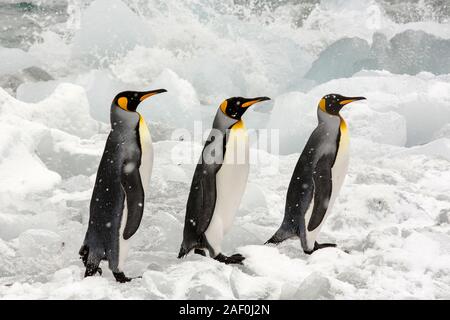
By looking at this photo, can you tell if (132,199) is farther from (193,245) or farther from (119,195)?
(193,245)

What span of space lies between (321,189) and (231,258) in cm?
46

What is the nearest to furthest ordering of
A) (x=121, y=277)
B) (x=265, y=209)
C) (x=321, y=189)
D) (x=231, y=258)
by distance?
(x=121, y=277)
(x=231, y=258)
(x=321, y=189)
(x=265, y=209)

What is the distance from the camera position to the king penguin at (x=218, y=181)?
2307mm

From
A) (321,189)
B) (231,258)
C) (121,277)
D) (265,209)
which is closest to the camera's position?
(121,277)

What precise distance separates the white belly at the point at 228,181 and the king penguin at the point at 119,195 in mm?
343

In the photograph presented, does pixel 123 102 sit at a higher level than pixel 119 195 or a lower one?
higher

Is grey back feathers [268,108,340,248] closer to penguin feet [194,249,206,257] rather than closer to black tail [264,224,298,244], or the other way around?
black tail [264,224,298,244]

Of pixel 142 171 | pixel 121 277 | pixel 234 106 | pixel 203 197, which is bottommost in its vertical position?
pixel 121 277

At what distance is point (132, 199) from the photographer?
2.07 m

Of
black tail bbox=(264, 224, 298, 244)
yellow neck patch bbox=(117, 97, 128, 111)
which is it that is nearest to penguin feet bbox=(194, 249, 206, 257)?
black tail bbox=(264, 224, 298, 244)

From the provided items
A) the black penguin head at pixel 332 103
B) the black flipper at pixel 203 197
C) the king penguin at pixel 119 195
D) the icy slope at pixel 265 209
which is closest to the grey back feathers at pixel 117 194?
the king penguin at pixel 119 195

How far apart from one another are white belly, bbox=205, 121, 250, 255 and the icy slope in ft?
0.39

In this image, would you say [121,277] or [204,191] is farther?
[204,191]

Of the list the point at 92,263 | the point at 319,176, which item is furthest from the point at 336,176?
the point at 92,263
